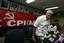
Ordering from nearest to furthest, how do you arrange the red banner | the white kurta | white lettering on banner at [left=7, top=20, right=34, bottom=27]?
the white kurta < the red banner < white lettering on banner at [left=7, top=20, right=34, bottom=27]

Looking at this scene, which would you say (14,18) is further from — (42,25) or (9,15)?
(42,25)

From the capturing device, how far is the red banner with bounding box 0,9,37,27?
3140 millimetres

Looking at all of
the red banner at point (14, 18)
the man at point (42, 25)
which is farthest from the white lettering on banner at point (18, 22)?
the man at point (42, 25)

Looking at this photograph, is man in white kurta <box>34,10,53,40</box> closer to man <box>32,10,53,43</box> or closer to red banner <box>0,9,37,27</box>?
man <box>32,10,53,43</box>

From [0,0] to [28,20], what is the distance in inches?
37.2

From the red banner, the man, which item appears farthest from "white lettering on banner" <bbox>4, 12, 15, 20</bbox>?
the man

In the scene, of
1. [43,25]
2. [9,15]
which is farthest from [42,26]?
[9,15]

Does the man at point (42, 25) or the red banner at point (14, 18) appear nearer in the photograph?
the man at point (42, 25)

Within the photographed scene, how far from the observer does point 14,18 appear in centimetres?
346

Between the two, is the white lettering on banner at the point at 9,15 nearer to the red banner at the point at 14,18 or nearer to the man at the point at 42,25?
the red banner at the point at 14,18

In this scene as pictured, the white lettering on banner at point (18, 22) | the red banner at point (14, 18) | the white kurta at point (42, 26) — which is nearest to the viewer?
the white kurta at point (42, 26)

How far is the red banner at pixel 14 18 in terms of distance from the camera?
314 centimetres

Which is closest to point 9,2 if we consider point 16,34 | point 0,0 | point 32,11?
point 0,0

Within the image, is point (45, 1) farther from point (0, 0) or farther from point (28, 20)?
point (0, 0)
